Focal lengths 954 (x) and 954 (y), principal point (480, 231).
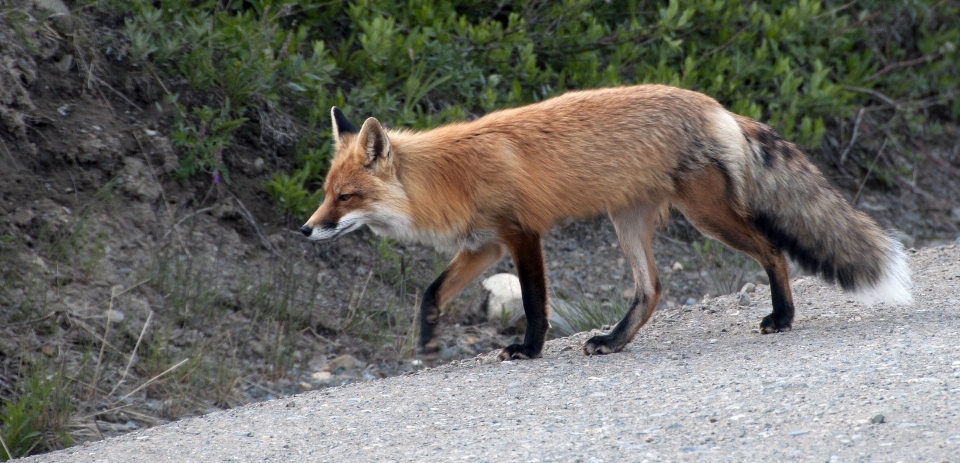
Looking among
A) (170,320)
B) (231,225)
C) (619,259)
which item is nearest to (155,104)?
(231,225)

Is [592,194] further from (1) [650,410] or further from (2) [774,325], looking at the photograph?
(1) [650,410]

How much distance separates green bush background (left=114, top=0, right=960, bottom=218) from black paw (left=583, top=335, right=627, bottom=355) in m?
2.57

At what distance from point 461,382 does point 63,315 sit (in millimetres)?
2486

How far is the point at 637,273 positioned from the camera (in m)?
5.35

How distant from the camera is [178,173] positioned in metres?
6.59

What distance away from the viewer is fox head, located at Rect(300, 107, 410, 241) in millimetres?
4906

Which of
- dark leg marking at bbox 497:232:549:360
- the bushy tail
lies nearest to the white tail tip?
the bushy tail

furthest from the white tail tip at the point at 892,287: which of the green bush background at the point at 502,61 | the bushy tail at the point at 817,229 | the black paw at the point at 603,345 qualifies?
the green bush background at the point at 502,61

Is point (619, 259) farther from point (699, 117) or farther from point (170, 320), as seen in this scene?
point (170, 320)

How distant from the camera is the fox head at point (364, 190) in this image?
4.91 metres

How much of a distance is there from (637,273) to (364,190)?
1.60m

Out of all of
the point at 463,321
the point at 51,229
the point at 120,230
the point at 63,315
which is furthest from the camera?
the point at 463,321

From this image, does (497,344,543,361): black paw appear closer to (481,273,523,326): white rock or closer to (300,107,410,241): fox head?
(300,107,410,241): fox head

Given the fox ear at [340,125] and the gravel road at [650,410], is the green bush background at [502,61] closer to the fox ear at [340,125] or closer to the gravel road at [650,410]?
the fox ear at [340,125]
